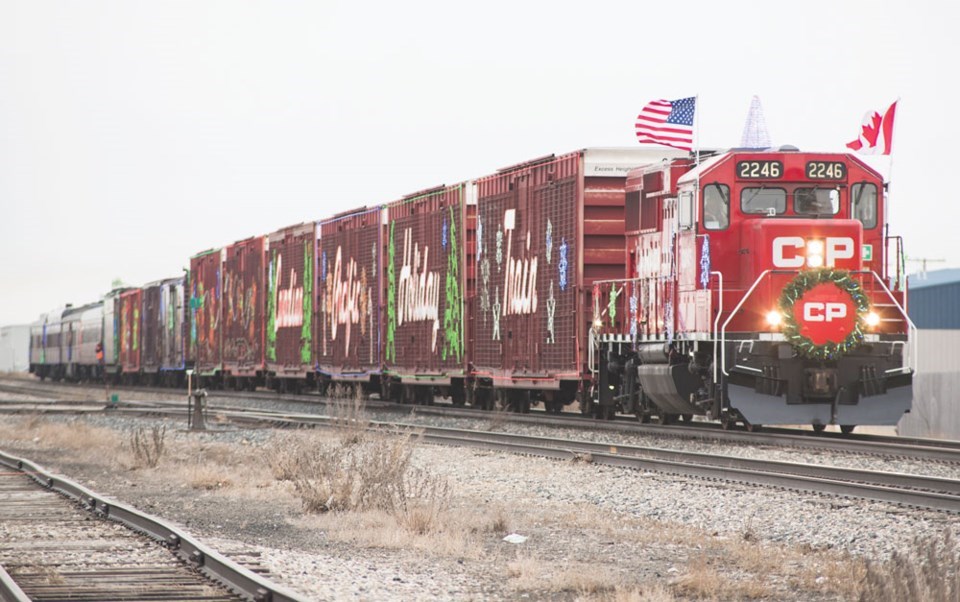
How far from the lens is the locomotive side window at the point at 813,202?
16922mm

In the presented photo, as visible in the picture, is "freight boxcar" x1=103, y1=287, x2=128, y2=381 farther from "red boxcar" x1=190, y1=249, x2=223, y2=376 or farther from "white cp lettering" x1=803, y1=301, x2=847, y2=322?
"white cp lettering" x1=803, y1=301, x2=847, y2=322

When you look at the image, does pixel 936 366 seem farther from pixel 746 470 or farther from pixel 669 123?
pixel 746 470

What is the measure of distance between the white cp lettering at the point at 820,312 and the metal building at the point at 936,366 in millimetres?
8648

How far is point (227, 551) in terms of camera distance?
28.8ft

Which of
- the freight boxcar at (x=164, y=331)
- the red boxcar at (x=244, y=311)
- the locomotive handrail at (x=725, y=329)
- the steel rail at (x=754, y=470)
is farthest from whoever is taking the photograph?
the freight boxcar at (x=164, y=331)

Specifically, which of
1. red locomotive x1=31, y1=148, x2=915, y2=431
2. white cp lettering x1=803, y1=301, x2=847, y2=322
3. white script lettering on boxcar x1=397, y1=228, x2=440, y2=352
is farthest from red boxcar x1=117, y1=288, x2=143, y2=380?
white cp lettering x1=803, y1=301, x2=847, y2=322

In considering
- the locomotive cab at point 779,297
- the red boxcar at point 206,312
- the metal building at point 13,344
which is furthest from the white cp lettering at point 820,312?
the metal building at point 13,344

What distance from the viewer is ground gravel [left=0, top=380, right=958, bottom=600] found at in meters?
7.83

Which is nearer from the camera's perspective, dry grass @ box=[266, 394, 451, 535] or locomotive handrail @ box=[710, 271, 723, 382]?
dry grass @ box=[266, 394, 451, 535]

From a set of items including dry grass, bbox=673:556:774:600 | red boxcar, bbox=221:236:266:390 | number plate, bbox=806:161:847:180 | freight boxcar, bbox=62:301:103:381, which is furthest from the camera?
freight boxcar, bbox=62:301:103:381

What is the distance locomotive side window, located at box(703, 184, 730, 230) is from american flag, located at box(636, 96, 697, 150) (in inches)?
113

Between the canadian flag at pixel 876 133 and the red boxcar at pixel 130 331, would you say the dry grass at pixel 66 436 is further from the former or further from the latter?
the red boxcar at pixel 130 331

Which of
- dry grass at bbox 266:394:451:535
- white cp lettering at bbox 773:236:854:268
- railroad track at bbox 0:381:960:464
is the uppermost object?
white cp lettering at bbox 773:236:854:268

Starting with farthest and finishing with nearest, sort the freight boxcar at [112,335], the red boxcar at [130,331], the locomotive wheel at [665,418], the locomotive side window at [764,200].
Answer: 1. the freight boxcar at [112,335]
2. the red boxcar at [130,331]
3. the locomotive wheel at [665,418]
4. the locomotive side window at [764,200]
